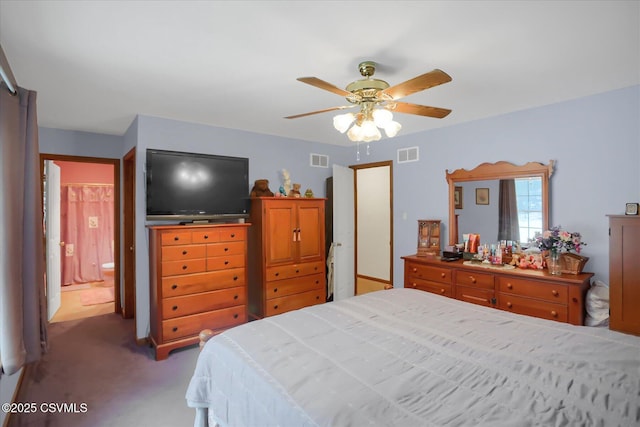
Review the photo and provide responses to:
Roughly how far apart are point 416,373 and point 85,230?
21.0 feet

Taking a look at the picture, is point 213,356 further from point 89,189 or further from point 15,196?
point 89,189

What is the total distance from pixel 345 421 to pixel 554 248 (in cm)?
262

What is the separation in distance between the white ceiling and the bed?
5.40 feet

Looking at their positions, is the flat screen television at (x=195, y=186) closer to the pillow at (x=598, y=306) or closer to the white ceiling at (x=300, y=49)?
the white ceiling at (x=300, y=49)

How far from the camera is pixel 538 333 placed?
1707mm

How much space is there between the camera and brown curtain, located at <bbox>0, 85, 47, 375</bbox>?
1.63 metres

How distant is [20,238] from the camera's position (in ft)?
5.85

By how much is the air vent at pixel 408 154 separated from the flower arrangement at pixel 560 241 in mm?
1770

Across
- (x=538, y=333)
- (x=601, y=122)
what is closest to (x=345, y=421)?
Result: (x=538, y=333)

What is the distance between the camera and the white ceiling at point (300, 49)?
5.17 ft

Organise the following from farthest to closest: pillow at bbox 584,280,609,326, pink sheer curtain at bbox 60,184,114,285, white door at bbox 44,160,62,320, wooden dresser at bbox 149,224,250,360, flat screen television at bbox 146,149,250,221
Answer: pink sheer curtain at bbox 60,184,114,285 < white door at bbox 44,160,62,320 < flat screen television at bbox 146,149,250,221 < wooden dresser at bbox 149,224,250,360 < pillow at bbox 584,280,609,326

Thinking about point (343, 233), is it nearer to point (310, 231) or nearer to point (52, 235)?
point (310, 231)

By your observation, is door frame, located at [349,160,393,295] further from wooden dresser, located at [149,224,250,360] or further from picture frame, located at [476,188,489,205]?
wooden dresser, located at [149,224,250,360]

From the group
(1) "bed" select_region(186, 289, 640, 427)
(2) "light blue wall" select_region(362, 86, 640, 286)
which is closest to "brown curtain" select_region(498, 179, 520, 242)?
(2) "light blue wall" select_region(362, 86, 640, 286)
